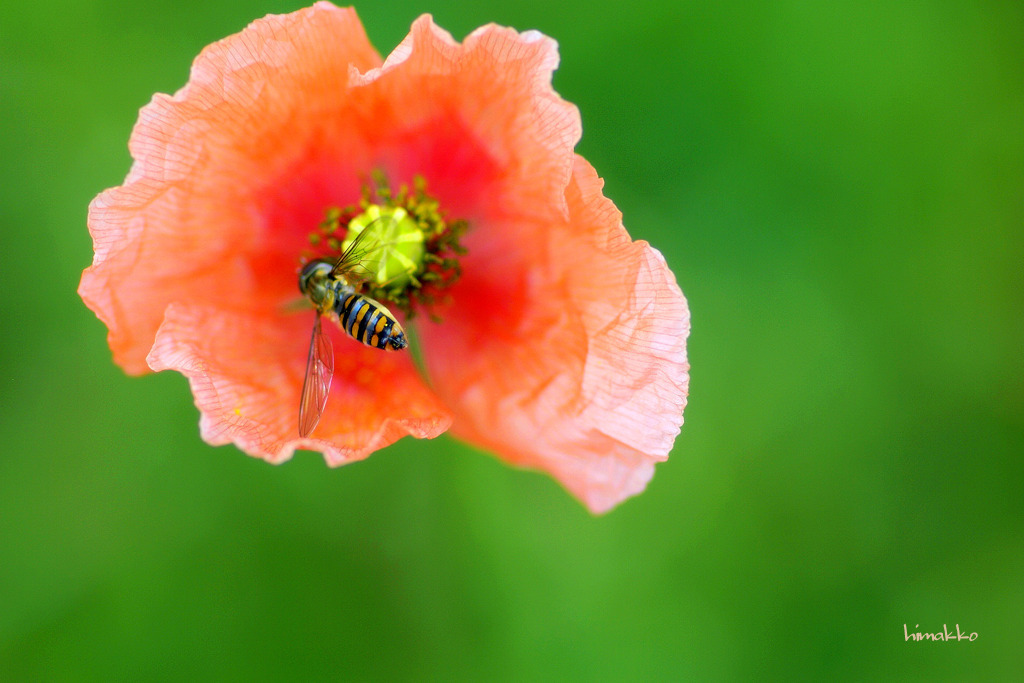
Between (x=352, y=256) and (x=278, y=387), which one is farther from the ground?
(x=352, y=256)

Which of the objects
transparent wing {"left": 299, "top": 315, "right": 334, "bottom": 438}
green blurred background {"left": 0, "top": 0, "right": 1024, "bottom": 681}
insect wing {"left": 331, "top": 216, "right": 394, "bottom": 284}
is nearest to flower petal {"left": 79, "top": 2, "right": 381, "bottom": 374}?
insect wing {"left": 331, "top": 216, "right": 394, "bottom": 284}

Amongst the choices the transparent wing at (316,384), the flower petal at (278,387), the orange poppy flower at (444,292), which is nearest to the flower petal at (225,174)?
the orange poppy flower at (444,292)

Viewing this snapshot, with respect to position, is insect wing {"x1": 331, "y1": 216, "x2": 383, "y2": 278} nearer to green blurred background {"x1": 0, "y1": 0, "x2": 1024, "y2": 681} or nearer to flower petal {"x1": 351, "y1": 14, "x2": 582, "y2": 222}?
flower petal {"x1": 351, "y1": 14, "x2": 582, "y2": 222}

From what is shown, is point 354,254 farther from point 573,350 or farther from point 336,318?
point 573,350

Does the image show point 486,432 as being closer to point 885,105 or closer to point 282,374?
point 282,374

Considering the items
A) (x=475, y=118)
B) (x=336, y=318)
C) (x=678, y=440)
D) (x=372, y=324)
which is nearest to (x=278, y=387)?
(x=336, y=318)

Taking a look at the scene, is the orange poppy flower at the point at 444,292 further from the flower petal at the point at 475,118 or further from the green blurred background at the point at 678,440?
the green blurred background at the point at 678,440

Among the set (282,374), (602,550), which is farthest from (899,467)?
(282,374)
